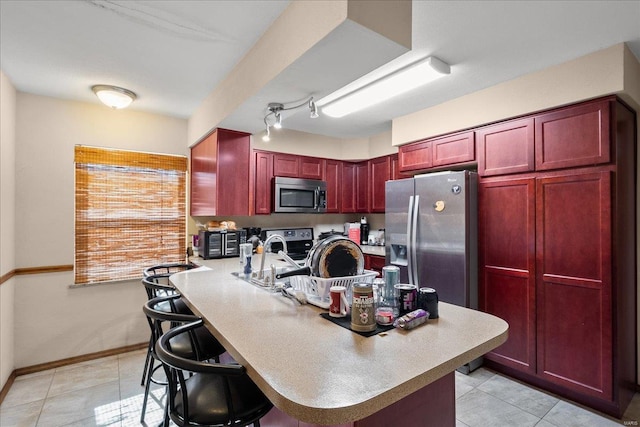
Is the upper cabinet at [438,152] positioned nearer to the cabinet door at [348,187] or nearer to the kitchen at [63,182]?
the kitchen at [63,182]

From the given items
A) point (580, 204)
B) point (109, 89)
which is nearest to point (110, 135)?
point (109, 89)

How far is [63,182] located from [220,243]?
1.55 metres

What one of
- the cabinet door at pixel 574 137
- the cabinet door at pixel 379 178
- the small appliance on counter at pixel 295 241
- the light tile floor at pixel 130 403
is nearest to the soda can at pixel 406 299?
the light tile floor at pixel 130 403

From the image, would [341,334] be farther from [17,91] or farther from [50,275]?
[17,91]

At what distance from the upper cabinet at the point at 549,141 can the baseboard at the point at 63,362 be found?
387 centimetres

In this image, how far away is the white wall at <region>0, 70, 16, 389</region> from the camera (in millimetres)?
2451

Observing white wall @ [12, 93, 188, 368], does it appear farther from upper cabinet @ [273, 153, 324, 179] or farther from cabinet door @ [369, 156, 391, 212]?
cabinet door @ [369, 156, 391, 212]

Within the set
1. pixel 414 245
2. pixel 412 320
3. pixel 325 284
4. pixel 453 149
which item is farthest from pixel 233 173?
pixel 412 320

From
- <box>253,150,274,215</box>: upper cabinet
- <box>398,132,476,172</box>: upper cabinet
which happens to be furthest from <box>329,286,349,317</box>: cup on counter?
<box>253,150,274,215</box>: upper cabinet

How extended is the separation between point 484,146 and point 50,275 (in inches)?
164

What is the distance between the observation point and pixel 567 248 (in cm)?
233

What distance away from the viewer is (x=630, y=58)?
214 centimetres

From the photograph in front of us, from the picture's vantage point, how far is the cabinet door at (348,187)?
4.48m

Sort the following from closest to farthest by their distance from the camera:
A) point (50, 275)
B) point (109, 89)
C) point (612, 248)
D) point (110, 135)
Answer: point (612, 248) < point (109, 89) < point (50, 275) < point (110, 135)
